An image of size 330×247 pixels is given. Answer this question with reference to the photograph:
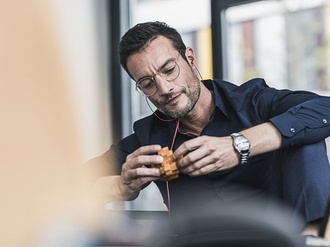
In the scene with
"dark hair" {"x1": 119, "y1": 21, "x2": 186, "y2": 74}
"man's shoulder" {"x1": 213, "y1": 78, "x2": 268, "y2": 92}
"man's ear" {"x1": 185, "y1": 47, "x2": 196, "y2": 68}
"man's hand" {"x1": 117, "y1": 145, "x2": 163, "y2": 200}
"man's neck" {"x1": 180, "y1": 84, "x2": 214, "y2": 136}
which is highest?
"dark hair" {"x1": 119, "y1": 21, "x2": 186, "y2": 74}

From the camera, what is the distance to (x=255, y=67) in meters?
3.24

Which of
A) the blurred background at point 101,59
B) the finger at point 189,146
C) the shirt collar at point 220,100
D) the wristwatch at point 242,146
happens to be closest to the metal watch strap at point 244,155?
the wristwatch at point 242,146

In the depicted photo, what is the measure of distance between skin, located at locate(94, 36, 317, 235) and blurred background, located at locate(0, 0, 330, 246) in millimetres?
869

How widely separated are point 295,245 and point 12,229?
1607 millimetres

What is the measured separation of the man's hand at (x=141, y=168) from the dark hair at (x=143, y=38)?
41 cm

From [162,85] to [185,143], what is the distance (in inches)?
14.3

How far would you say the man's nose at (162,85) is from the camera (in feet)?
5.10

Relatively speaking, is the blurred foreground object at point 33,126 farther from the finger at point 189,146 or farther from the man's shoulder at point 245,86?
the man's shoulder at point 245,86

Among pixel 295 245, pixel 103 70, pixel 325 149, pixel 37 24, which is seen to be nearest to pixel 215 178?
pixel 325 149

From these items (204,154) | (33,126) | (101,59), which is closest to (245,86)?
(204,154)

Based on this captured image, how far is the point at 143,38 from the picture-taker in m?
1.62

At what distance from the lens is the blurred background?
8.60ft

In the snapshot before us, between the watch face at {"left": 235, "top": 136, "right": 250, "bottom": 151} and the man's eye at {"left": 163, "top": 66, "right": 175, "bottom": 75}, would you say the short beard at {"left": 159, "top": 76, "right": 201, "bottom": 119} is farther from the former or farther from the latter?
the watch face at {"left": 235, "top": 136, "right": 250, "bottom": 151}

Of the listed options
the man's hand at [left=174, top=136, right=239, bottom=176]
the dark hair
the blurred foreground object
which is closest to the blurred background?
the blurred foreground object
